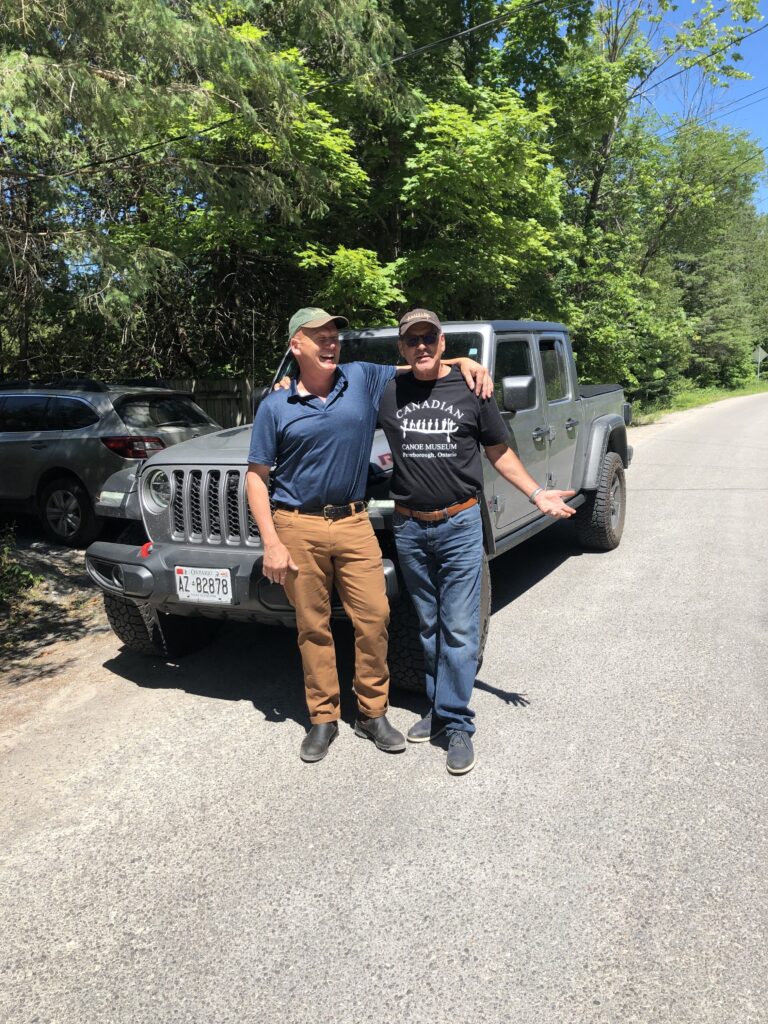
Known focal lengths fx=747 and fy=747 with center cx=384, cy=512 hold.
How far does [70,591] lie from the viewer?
6328 mm

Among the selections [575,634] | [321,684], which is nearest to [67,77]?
[321,684]

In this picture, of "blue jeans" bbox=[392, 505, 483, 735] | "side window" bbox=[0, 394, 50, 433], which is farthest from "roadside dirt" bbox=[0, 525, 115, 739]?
"blue jeans" bbox=[392, 505, 483, 735]

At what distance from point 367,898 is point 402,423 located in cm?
190

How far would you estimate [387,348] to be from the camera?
4922mm

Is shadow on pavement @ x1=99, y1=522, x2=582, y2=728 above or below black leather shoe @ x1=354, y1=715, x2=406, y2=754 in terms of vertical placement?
below

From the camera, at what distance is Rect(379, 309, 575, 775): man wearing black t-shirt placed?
330 centimetres

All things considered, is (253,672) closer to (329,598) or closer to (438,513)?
(329,598)

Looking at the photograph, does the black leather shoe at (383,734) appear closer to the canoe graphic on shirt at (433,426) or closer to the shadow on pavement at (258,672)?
the shadow on pavement at (258,672)

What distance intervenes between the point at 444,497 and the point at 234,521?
3.82 feet

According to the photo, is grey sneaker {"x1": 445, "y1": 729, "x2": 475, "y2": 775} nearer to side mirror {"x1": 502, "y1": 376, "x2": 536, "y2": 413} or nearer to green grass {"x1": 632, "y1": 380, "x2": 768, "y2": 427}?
side mirror {"x1": 502, "y1": 376, "x2": 536, "y2": 413}

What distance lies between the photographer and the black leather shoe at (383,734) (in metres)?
3.46

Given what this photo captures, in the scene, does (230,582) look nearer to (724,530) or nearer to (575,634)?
(575,634)

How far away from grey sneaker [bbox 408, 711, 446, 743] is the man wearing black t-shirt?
128mm

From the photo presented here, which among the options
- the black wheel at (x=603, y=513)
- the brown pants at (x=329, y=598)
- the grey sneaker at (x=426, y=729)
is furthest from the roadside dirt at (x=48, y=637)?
the black wheel at (x=603, y=513)
